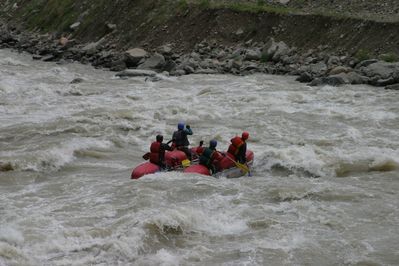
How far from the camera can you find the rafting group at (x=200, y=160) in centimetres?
1332

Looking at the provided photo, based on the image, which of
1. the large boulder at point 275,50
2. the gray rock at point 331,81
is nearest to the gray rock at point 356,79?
the gray rock at point 331,81

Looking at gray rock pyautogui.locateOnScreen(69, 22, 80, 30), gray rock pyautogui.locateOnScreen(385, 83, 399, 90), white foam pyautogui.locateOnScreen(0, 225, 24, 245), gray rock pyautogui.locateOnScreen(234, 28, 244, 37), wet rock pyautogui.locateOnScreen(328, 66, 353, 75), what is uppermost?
gray rock pyautogui.locateOnScreen(69, 22, 80, 30)

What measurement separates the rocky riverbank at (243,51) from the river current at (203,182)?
187 centimetres

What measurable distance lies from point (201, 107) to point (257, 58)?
26.0 feet

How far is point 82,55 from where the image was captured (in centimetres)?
3353

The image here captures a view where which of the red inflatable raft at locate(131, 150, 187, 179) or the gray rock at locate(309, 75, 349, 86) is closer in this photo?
the red inflatable raft at locate(131, 150, 187, 179)

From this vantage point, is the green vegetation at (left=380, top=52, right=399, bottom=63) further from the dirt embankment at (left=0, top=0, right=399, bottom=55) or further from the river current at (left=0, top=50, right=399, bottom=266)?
the river current at (left=0, top=50, right=399, bottom=266)

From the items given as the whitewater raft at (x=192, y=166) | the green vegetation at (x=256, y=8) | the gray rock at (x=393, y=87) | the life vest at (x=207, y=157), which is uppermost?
the green vegetation at (x=256, y=8)

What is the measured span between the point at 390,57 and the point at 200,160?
46.1ft

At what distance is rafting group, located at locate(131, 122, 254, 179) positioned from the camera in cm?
1332

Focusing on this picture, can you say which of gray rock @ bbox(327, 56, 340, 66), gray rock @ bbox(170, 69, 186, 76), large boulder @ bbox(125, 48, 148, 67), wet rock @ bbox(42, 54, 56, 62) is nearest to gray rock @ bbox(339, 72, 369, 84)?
gray rock @ bbox(327, 56, 340, 66)

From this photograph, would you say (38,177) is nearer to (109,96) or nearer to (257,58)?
(109,96)

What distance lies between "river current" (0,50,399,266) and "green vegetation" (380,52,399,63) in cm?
317

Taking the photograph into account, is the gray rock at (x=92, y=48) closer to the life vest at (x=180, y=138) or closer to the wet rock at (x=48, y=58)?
the wet rock at (x=48, y=58)
